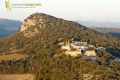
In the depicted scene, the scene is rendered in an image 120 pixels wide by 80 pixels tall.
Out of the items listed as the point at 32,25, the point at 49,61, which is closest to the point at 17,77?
the point at 49,61

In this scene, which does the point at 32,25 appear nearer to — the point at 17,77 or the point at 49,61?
the point at 49,61

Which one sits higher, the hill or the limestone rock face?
the limestone rock face

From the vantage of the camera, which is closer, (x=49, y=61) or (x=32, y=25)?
(x=49, y=61)

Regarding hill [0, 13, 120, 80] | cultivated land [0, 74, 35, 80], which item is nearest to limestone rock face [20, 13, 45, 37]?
hill [0, 13, 120, 80]

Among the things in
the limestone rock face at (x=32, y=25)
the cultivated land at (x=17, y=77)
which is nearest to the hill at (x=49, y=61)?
A: the limestone rock face at (x=32, y=25)

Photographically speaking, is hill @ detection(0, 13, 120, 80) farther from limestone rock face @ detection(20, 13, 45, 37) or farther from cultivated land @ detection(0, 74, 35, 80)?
cultivated land @ detection(0, 74, 35, 80)

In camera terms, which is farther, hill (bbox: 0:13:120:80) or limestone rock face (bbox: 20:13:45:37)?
limestone rock face (bbox: 20:13:45:37)

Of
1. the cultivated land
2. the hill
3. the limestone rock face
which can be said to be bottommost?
the cultivated land

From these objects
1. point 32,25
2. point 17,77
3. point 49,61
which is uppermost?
point 32,25

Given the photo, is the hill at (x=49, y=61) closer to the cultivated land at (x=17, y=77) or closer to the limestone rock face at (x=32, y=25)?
the limestone rock face at (x=32, y=25)

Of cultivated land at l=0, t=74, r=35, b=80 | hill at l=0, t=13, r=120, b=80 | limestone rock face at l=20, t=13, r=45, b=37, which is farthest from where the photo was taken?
limestone rock face at l=20, t=13, r=45, b=37
